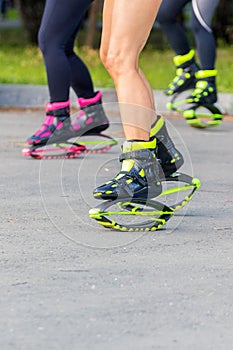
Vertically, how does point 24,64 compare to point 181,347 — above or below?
below

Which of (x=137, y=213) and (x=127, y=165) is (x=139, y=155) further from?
(x=137, y=213)

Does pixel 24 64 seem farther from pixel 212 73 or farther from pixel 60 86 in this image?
pixel 60 86

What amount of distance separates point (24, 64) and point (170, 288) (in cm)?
1136

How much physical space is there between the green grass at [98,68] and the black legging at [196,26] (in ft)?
6.21

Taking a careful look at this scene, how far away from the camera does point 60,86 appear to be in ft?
24.9

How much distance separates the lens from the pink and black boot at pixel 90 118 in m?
7.65

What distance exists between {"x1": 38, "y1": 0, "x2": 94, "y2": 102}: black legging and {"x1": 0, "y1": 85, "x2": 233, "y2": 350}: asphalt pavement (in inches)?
31.2

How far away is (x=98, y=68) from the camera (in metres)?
14.4

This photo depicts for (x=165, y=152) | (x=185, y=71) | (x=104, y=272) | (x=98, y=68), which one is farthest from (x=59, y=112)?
(x=98, y=68)

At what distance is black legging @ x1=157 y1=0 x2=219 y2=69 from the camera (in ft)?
30.2

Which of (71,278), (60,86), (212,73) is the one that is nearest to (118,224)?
(71,278)

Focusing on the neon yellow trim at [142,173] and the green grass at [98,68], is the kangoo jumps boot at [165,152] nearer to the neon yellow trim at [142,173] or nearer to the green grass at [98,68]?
the neon yellow trim at [142,173]

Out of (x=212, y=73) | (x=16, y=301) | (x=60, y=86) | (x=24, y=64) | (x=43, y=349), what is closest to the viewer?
(x=43, y=349)

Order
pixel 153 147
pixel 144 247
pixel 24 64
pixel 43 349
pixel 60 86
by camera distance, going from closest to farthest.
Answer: pixel 43 349 < pixel 144 247 < pixel 153 147 < pixel 60 86 < pixel 24 64
